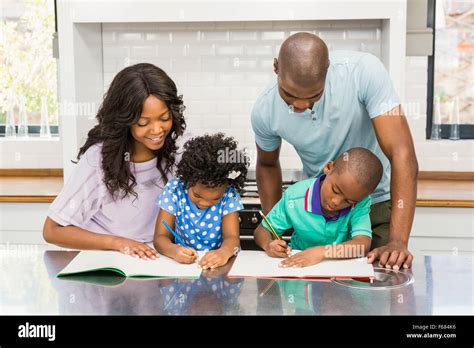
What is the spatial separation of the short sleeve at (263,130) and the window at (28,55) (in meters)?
2.34

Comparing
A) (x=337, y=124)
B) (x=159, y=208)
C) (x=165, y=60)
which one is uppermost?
(x=165, y=60)

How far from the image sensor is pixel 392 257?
182 cm

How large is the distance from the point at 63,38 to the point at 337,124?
204cm

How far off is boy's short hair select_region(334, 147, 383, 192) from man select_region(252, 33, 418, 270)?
0.10 m

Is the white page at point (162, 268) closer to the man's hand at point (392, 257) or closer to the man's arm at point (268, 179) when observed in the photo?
the man's hand at point (392, 257)

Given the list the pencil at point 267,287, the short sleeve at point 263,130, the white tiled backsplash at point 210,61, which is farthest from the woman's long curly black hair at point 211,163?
the white tiled backsplash at point 210,61

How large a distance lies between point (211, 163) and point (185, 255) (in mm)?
314

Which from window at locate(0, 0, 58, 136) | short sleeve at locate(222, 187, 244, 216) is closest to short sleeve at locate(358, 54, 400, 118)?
short sleeve at locate(222, 187, 244, 216)

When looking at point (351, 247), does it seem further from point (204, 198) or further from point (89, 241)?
point (89, 241)

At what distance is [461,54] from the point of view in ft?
13.4

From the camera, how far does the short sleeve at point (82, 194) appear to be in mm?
2166

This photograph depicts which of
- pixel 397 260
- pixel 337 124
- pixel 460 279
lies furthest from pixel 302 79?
pixel 460 279

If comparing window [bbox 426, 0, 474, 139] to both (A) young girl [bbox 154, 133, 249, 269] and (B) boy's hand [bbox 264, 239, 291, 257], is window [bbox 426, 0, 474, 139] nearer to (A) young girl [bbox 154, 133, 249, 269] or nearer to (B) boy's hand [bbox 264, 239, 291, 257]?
(A) young girl [bbox 154, 133, 249, 269]
